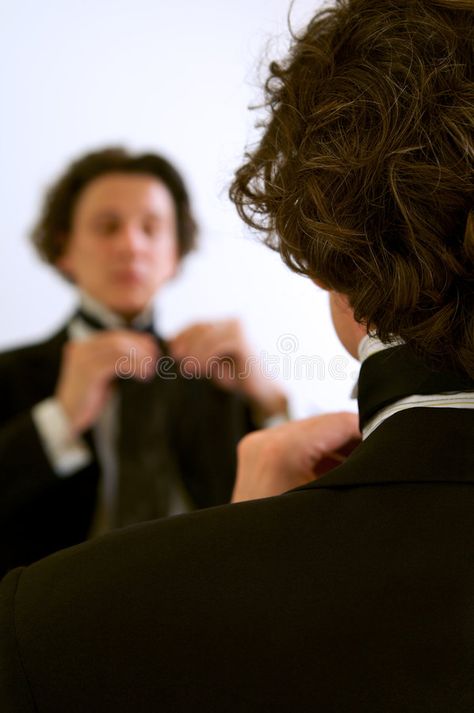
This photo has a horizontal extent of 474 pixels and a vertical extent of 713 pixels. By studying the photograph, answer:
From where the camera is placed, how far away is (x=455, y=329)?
452 mm

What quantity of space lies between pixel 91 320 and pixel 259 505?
4.06 ft

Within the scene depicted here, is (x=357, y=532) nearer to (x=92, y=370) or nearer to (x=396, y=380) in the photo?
(x=396, y=380)

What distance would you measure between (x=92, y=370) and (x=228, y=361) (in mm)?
300

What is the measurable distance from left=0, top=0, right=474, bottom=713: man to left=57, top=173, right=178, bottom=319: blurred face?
45.9 inches

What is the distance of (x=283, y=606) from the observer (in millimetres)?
389

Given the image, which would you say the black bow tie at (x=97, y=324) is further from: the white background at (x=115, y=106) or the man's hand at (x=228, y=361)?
the white background at (x=115, y=106)

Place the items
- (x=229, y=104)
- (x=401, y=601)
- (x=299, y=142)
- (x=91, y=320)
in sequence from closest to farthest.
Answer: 1. (x=401, y=601)
2. (x=299, y=142)
3. (x=91, y=320)
4. (x=229, y=104)

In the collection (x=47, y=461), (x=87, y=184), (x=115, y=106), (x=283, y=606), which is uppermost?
(x=115, y=106)

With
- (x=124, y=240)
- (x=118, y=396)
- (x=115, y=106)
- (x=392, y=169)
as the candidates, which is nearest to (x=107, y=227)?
(x=124, y=240)

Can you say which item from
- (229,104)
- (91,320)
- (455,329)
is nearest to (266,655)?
(455,329)

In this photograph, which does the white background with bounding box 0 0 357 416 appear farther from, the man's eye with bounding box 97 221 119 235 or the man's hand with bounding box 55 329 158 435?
the man's hand with bounding box 55 329 158 435

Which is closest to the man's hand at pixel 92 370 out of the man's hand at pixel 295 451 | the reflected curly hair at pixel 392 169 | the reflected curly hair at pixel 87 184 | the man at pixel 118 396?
the man at pixel 118 396

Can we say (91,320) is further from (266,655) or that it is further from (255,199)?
(266,655)

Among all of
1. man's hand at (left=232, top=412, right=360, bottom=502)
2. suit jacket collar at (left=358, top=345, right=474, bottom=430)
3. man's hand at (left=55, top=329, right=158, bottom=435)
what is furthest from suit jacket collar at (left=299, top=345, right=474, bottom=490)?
man's hand at (left=55, top=329, right=158, bottom=435)
